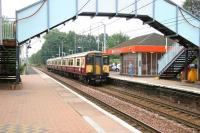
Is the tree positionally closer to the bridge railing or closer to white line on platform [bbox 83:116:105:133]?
the bridge railing

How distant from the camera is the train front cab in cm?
3234

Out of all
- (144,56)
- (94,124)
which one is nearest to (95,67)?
(144,56)

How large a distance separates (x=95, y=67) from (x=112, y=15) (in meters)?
6.11

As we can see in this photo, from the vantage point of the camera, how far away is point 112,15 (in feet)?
90.8

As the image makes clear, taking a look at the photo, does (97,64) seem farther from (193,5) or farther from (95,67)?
(193,5)

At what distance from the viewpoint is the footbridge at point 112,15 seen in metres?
26.0

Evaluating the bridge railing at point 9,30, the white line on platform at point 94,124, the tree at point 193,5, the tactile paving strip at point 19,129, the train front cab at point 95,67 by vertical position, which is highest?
the tree at point 193,5

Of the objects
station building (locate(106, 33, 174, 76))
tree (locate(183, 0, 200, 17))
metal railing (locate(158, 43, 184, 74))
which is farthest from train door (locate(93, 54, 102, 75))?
tree (locate(183, 0, 200, 17))

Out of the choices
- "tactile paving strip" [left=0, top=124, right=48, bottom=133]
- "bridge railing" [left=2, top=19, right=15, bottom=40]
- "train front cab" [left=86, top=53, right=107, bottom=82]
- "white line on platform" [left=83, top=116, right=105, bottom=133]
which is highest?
"bridge railing" [left=2, top=19, right=15, bottom=40]

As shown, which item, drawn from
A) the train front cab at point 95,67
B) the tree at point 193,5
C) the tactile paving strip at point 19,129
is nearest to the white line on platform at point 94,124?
the tactile paving strip at point 19,129

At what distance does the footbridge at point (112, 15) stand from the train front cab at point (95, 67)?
5.37 m

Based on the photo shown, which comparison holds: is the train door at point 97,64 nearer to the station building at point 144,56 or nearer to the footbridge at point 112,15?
the footbridge at point 112,15

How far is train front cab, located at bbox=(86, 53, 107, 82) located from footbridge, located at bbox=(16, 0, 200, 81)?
17.6ft

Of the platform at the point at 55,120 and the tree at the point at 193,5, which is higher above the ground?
the tree at the point at 193,5
